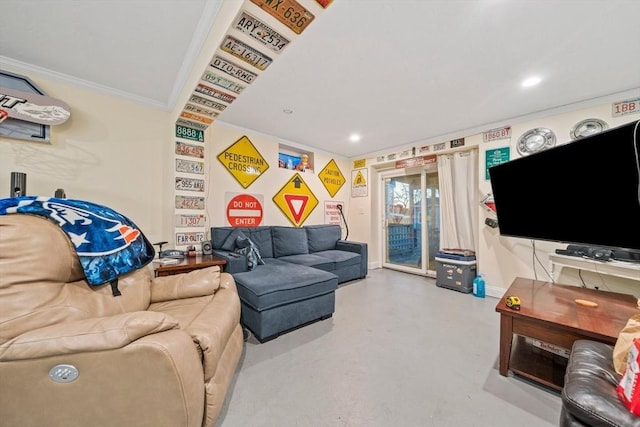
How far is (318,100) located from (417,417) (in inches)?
108

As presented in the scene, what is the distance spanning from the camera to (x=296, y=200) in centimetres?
409

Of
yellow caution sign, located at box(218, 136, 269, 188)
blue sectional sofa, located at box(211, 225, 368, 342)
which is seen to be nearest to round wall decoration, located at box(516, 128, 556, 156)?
blue sectional sofa, located at box(211, 225, 368, 342)

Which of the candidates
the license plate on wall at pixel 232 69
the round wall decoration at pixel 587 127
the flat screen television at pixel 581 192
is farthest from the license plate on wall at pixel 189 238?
the round wall decoration at pixel 587 127

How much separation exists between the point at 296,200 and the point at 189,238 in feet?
6.14

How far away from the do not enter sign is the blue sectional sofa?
0.85 feet

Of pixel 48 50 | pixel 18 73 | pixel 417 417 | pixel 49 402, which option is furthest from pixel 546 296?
pixel 18 73

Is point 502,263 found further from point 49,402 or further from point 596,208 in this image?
point 49,402

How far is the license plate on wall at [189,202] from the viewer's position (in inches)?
101

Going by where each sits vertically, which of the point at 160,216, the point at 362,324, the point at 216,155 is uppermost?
the point at 216,155

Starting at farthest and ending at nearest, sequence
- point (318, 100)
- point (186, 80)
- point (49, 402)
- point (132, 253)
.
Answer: point (318, 100) → point (186, 80) → point (132, 253) → point (49, 402)

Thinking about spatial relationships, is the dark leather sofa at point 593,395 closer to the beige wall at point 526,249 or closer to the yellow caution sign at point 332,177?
the beige wall at point 526,249

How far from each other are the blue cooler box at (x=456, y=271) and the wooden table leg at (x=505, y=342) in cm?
186

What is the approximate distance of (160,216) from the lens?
2.67 meters

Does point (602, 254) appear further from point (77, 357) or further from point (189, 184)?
point (189, 184)
